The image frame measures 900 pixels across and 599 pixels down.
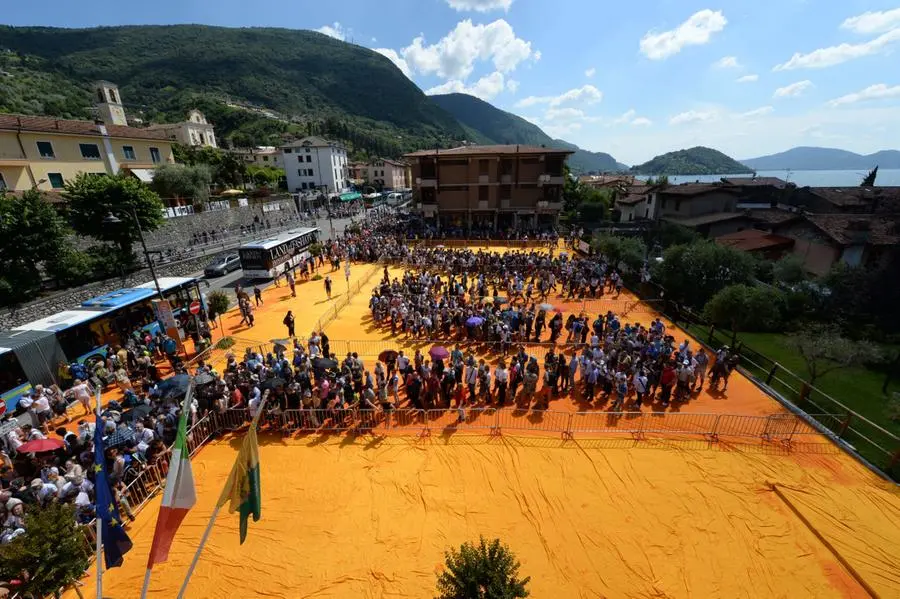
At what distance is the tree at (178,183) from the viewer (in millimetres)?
35594

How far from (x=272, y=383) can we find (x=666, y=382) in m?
12.0

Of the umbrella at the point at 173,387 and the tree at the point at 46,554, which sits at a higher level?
the tree at the point at 46,554

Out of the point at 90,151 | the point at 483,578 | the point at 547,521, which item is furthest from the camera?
the point at 90,151

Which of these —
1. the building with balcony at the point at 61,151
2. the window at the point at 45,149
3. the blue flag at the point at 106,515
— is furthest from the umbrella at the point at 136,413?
the window at the point at 45,149

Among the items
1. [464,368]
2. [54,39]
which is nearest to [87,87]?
[54,39]

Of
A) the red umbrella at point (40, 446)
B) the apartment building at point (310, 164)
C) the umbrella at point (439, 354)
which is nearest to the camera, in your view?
the red umbrella at point (40, 446)

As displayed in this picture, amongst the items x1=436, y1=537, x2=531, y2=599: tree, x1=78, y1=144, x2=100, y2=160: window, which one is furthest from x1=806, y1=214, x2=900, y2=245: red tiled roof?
x1=78, y1=144, x2=100, y2=160: window

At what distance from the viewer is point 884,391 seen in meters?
15.0

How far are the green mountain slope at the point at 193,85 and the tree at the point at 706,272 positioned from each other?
83036mm

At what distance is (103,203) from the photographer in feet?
70.6

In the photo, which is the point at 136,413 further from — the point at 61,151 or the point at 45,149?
the point at 61,151

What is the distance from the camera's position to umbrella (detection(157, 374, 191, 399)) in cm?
1055

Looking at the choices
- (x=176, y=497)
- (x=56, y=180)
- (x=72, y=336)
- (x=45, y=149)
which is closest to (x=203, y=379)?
(x=72, y=336)

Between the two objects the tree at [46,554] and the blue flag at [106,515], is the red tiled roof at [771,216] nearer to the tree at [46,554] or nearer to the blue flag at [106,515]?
the blue flag at [106,515]
